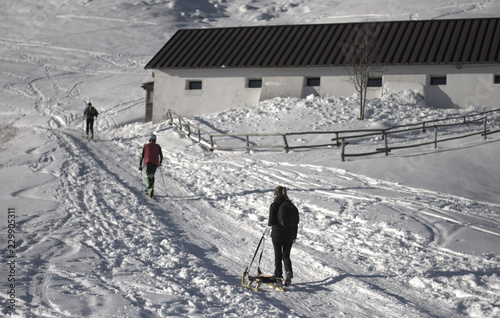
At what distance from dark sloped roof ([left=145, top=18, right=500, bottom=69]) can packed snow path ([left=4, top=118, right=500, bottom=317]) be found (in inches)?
491

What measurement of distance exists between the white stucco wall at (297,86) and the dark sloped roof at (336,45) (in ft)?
1.40

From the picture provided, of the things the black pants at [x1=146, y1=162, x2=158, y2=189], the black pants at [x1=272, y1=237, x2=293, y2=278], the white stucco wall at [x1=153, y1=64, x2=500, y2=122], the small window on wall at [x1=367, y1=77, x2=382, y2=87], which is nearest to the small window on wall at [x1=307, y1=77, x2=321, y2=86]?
the white stucco wall at [x1=153, y1=64, x2=500, y2=122]

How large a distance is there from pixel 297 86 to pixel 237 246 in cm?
1990

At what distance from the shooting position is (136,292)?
8.52 meters

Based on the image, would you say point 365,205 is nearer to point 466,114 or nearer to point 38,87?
point 466,114

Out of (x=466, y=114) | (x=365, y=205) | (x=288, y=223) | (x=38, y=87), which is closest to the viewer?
(x=288, y=223)

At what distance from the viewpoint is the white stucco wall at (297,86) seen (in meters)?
28.7

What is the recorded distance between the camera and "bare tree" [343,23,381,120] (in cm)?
2784

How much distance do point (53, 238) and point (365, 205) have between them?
23.5ft

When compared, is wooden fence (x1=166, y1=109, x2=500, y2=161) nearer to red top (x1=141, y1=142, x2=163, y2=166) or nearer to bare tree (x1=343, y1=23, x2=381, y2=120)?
bare tree (x1=343, y1=23, x2=381, y2=120)

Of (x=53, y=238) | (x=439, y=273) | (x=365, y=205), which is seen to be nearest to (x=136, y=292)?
(x=53, y=238)

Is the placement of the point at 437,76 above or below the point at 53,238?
Result: above

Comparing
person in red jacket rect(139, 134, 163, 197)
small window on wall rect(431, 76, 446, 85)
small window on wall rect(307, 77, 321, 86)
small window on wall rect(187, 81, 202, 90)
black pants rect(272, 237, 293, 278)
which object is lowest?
black pants rect(272, 237, 293, 278)

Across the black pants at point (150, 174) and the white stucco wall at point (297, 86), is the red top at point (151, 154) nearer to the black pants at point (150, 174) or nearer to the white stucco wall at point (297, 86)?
the black pants at point (150, 174)
